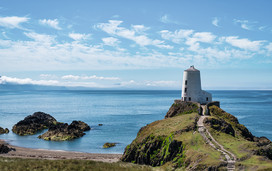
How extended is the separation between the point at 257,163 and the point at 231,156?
3.04m

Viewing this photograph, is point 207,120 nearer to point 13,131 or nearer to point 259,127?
point 259,127

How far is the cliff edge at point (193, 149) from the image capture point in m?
25.8

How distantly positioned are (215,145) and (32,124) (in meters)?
63.5

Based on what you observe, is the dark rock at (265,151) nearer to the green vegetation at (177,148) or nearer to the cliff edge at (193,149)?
the cliff edge at (193,149)

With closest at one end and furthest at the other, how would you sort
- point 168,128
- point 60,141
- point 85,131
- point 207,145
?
point 207,145 < point 168,128 < point 60,141 < point 85,131

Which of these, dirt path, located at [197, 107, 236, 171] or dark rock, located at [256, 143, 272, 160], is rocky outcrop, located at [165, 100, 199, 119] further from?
dark rock, located at [256, 143, 272, 160]

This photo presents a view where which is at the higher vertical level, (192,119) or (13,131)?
(192,119)

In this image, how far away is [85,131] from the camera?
76.2 m

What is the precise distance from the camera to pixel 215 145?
104 ft

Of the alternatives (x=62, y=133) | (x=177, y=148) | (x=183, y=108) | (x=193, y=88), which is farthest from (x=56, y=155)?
(x=193, y=88)

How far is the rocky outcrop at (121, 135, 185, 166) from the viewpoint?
3370cm

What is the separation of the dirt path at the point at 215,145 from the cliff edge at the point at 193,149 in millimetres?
429

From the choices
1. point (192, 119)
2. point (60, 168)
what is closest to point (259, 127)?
point (192, 119)

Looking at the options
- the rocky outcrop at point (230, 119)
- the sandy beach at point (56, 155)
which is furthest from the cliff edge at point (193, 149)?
the sandy beach at point (56, 155)
